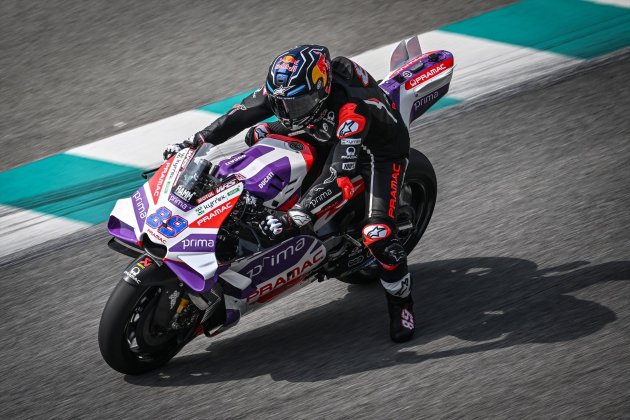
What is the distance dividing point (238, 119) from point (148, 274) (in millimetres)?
1469

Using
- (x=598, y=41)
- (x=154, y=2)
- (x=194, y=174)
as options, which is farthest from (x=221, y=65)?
(x=194, y=174)

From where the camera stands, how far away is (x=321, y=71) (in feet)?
18.7

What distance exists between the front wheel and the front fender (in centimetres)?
5

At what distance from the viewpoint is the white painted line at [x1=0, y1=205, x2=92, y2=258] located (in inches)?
292

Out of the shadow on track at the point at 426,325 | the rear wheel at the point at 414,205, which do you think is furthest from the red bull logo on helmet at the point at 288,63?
the shadow on track at the point at 426,325

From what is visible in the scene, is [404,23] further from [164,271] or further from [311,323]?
[164,271]

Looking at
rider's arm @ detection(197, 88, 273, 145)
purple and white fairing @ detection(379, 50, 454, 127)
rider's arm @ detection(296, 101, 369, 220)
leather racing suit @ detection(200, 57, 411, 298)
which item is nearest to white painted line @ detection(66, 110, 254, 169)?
rider's arm @ detection(197, 88, 273, 145)

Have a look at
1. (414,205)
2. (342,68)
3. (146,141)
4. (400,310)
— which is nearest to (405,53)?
(342,68)

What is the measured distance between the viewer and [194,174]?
17.7 feet

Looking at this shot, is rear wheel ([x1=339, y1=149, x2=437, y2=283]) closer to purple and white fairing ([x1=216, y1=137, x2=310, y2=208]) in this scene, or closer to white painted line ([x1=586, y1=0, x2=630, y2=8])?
purple and white fairing ([x1=216, y1=137, x2=310, y2=208])

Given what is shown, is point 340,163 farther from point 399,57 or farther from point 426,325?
point 399,57

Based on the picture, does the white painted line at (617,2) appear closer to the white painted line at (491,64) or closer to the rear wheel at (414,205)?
the white painted line at (491,64)

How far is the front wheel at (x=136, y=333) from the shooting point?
17.4ft

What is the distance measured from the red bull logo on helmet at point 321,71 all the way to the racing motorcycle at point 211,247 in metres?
0.49
